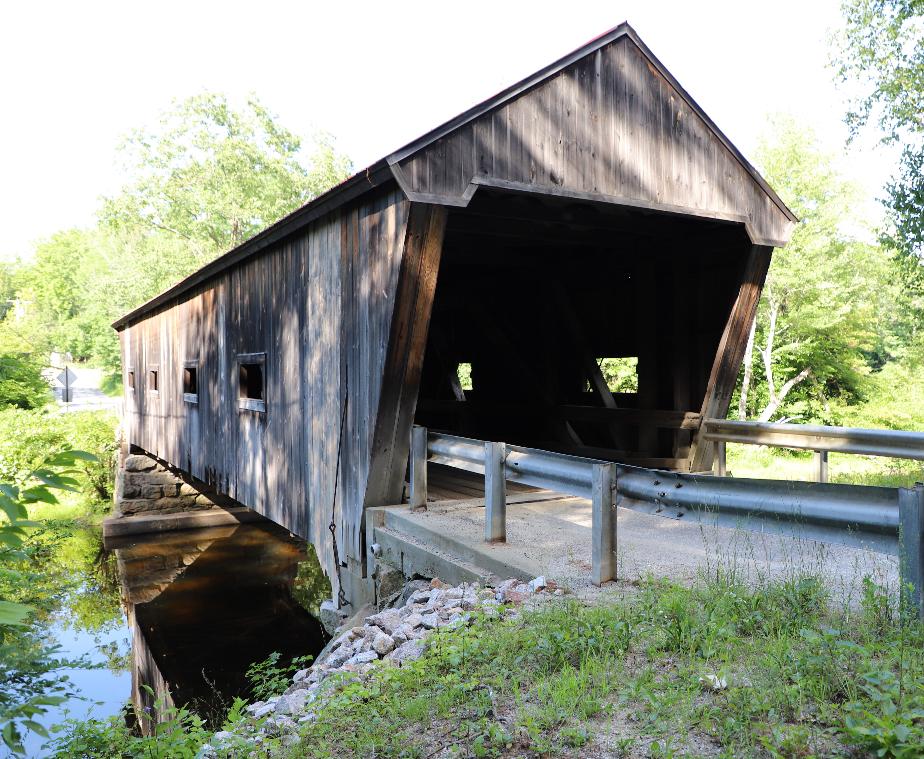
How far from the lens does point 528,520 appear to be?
5.98m

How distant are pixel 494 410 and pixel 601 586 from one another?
680 cm

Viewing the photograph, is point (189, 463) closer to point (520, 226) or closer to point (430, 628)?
point (520, 226)

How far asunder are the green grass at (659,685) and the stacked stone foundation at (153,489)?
50.5ft

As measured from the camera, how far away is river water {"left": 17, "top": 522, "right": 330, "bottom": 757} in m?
9.01

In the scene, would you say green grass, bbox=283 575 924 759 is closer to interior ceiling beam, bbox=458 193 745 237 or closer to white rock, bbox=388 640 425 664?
white rock, bbox=388 640 425 664

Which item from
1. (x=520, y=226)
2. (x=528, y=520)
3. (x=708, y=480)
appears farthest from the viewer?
(x=520, y=226)

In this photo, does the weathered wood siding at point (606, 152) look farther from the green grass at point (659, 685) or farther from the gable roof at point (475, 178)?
the green grass at point (659, 685)

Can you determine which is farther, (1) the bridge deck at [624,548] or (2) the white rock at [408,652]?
(1) the bridge deck at [624,548]

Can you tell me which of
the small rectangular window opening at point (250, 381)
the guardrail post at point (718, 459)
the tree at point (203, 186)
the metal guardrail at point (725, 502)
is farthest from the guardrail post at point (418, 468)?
the tree at point (203, 186)

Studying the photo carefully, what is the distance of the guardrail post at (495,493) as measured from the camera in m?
5.08

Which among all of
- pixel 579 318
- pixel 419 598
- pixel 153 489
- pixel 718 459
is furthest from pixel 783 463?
pixel 419 598

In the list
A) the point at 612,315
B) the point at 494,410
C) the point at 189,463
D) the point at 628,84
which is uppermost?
the point at 628,84

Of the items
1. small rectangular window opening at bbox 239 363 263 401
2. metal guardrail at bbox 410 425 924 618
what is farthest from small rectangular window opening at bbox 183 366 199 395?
metal guardrail at bbox 410 425 924 618

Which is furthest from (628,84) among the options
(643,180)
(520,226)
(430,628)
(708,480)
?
(430,628)
